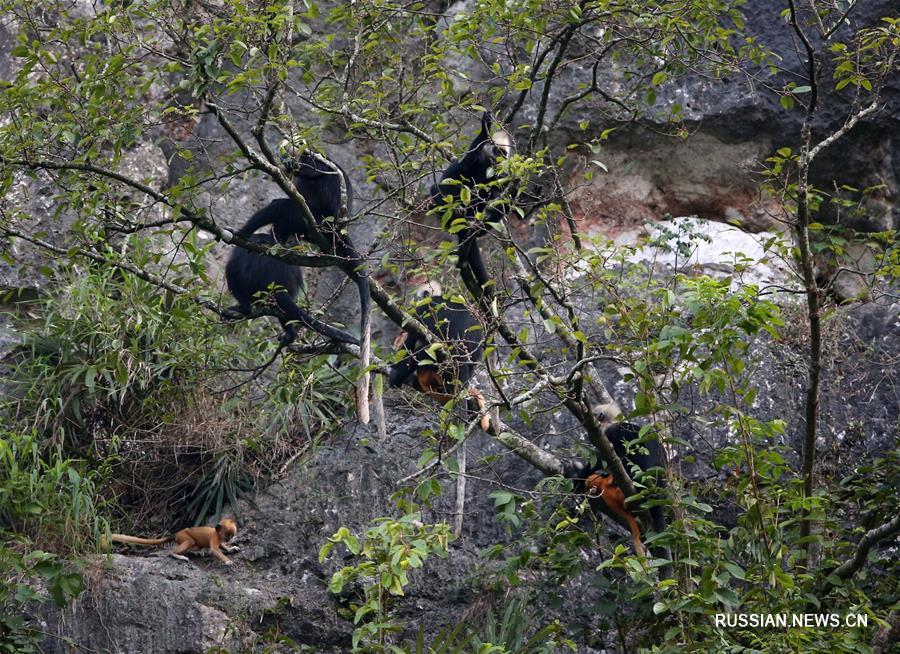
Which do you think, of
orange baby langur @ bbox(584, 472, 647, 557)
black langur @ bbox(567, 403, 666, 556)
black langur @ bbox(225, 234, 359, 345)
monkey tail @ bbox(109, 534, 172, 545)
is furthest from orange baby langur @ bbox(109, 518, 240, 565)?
orange baby langur @ bbox(584, 472, 647, 557)

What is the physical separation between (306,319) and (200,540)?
1.54m

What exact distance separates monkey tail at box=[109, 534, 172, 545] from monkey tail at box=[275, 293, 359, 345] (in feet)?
5.25

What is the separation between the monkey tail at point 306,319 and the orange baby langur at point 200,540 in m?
1.41

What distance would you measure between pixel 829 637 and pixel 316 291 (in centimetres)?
490

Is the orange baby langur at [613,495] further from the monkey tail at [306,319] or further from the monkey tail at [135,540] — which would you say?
the monkey tail at [135,540]

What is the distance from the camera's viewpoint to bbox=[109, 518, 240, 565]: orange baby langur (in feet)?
17.8

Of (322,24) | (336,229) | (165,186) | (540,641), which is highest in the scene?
(322,24)

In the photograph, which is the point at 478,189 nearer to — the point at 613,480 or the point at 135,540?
the point at 613,480

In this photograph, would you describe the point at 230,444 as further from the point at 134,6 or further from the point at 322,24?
the point at 322,24

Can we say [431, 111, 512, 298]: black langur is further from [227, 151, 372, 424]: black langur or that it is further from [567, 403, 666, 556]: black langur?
[567, 403, 666, 556]: black langur

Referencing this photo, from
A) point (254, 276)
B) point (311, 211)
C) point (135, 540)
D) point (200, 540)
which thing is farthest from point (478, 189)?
point (135, 540)

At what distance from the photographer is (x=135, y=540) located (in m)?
5.46

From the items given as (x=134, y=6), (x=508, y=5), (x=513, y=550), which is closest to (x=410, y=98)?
(x=508, y=5)

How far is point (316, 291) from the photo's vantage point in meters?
7.41
